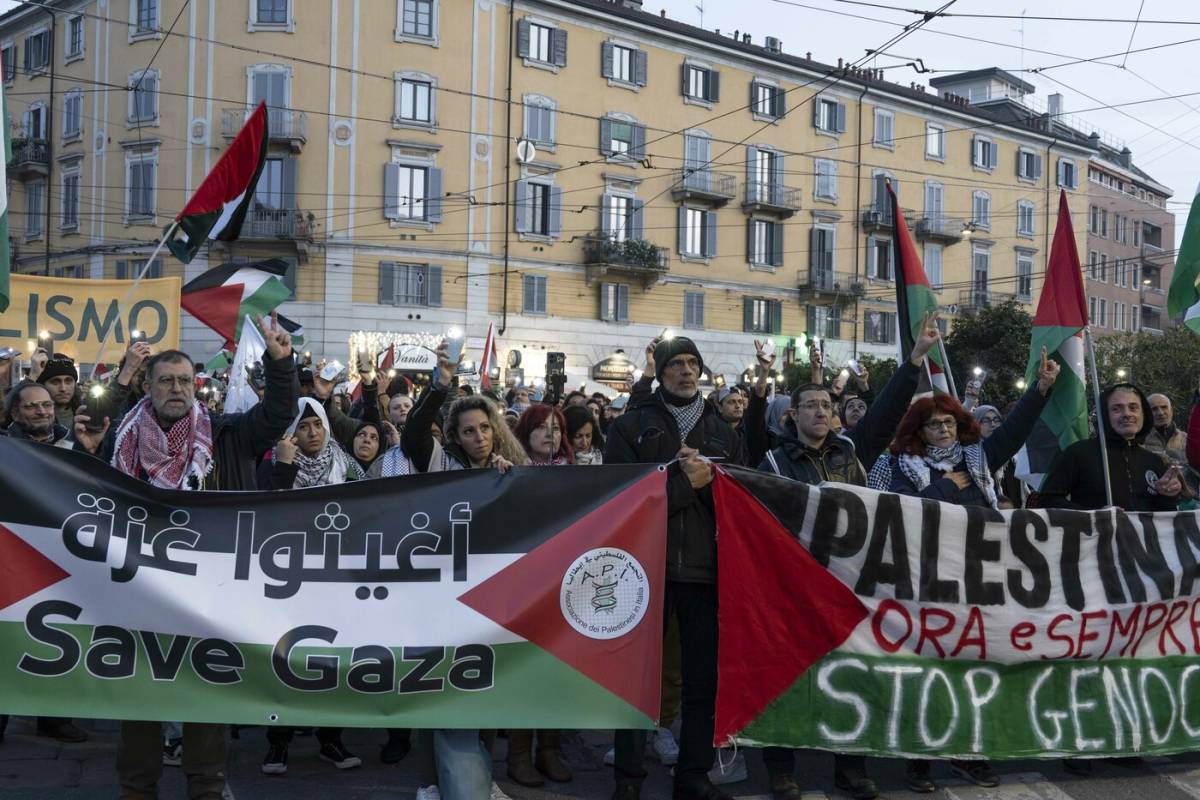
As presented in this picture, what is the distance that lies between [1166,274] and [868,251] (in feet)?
124

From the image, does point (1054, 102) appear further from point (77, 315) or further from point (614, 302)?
point (77, 315)

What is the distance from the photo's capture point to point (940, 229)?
45875 mm

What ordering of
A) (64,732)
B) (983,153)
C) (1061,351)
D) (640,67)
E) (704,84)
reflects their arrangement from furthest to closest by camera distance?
(983,153), (704,84), (640,67), (1061,351), (64,732)

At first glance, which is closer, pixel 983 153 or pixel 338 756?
pixel 338 756

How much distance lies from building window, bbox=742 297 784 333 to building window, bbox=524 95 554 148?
9552mm

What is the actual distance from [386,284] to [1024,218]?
29.5 m

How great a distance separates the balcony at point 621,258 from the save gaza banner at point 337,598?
104 ft

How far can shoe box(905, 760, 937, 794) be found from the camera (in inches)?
197

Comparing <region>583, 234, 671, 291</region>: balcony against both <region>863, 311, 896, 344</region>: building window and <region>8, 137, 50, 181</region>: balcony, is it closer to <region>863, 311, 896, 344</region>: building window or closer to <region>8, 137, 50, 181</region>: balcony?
<region>863, 311, 896, 344</region>: building window

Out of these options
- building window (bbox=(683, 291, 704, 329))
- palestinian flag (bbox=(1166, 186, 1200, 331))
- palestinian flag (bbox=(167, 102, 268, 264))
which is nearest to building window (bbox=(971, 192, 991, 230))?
building window (bbox=(683, 291, 704, 329))

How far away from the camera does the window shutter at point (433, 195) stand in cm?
3362

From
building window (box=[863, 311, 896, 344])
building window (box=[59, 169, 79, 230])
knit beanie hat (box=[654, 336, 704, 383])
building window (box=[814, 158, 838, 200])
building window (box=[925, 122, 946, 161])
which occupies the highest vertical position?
building window (box=[925, 122, 946, 161])

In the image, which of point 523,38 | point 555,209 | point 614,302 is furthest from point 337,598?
point 614,302

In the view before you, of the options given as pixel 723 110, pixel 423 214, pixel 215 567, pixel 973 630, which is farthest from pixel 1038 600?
pixel 723 110
